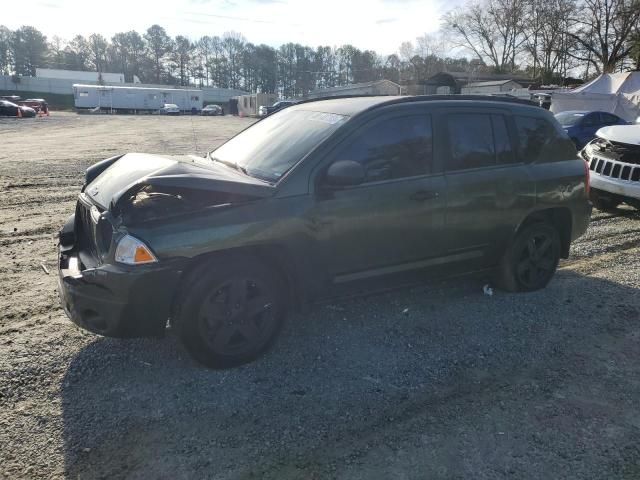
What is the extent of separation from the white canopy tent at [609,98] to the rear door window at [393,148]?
24.9 metres

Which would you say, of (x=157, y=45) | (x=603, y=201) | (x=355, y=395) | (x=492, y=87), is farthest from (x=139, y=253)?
(x=157, y=45)

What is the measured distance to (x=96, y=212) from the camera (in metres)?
3.48

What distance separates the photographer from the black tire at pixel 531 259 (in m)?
4.79

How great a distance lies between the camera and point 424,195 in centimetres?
401

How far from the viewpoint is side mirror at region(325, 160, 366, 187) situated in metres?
3.47

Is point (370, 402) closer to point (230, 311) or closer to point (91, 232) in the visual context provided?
point (230, 311)

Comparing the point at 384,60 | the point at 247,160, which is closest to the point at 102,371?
the point at 247,160

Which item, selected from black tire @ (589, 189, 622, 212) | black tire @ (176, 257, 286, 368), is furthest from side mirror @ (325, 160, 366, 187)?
black tire @ (589, 189, 622, 212)

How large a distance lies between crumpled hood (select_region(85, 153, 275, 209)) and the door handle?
1195 mm

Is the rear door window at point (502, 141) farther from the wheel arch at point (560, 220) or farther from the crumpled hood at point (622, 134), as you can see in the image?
the crumpled hood at point (622, 134)

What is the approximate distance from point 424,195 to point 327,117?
1021 millimetres

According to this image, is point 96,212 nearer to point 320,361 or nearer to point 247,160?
point 247,160

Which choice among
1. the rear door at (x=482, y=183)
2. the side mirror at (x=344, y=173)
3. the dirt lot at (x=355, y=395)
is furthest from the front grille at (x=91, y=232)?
the rear door at (x=482, y=183)

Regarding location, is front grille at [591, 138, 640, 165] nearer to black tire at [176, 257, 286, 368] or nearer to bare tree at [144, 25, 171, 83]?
black tire at [176, 257, 286, 368]
